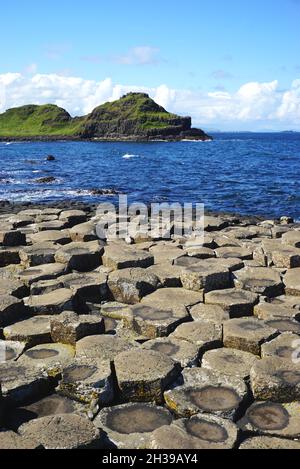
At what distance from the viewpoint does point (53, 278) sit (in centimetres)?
828

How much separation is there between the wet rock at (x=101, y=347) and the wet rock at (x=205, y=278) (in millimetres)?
1851

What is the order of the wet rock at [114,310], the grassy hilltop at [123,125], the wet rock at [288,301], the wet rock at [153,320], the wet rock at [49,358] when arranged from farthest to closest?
the grassy hilltop at [123,125] < the wet rock at [288,301] < the wet rock at [114,310] < the wet rock at [153,320] < the wet rock at [49,358]

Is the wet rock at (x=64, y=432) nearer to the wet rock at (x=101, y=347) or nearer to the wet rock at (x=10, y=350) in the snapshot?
the wet rock at (x=101, y=347)

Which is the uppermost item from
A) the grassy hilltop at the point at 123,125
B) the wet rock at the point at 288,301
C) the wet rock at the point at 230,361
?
the grassy hilltop at the point at 123,125

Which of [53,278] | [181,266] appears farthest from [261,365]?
[53,278]

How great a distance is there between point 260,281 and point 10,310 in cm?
380

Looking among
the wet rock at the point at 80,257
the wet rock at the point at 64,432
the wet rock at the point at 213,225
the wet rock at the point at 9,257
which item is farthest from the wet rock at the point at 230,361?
the wet rock at the point at 213,225

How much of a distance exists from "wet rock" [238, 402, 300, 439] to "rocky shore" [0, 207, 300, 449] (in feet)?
0.04

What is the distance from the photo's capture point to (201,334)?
616 centimetres

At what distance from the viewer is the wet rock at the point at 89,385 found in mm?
4969

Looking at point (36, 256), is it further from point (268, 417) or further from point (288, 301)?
point (268, 417)

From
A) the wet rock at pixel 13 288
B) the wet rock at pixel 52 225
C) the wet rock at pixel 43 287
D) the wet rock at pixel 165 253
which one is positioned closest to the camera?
the wet rock at pixel 13 288
